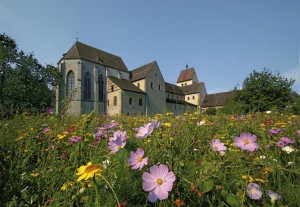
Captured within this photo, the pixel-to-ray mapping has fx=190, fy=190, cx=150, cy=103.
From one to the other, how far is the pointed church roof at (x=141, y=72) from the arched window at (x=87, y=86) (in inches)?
294

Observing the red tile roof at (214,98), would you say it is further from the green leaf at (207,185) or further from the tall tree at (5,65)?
the green leaf at (207,185)

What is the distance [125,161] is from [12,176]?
1282 millimetres

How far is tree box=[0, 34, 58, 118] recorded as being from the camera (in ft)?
69.2

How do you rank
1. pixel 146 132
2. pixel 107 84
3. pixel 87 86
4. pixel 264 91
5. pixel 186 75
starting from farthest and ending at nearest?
pixel 186 75 → pixel 107 84 → pixel 87 86 → pixel 264 91 → pixel 146 132

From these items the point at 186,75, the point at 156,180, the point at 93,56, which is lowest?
the point at 156,180

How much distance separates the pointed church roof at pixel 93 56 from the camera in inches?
1071

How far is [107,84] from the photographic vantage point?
28.8 m

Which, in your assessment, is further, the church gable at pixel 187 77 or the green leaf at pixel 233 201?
the church gable at pixel 187 77

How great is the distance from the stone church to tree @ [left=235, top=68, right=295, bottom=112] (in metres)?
6.79

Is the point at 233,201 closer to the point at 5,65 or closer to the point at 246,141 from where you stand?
the point at 246,141

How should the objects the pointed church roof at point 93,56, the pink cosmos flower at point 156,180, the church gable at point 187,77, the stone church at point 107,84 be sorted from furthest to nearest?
the church gable at point 187,77 < the pointed church roof at point 93,56 < the stone church at point 107,84 < the pink cosmos flower at point 156,180

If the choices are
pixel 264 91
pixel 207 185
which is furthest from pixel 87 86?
pixel 207 185

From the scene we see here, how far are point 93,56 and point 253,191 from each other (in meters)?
30.9

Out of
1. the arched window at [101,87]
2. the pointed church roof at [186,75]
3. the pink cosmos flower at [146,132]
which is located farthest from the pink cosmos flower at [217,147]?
the pointed church roof at [186,75]
